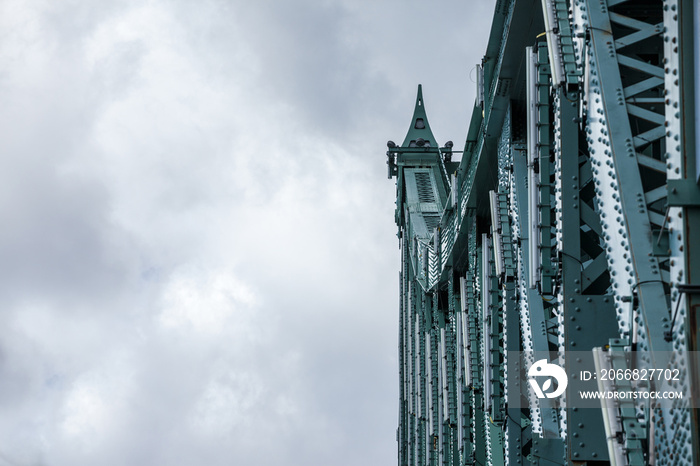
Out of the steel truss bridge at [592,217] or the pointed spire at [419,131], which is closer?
the steel truss bridge at [592,217]

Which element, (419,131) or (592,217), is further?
(419,131)

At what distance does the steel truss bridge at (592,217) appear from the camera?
832 centimetres

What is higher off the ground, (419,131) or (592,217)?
(419,131)

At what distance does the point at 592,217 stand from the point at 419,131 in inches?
1540

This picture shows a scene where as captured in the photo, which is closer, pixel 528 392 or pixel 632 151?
pixel 632 151

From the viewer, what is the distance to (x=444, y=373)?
33781 mm

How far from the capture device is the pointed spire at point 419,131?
167 ft

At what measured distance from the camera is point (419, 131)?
51.1 metres

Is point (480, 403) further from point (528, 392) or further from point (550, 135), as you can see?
point (550, 135)

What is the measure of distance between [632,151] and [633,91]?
0.81m

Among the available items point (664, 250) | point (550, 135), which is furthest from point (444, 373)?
point (664, 250)

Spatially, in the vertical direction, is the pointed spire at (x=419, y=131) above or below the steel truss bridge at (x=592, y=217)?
above

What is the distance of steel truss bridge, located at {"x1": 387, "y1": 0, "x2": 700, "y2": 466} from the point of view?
8.32 meters

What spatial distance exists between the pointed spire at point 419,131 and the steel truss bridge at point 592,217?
82.5 feet
